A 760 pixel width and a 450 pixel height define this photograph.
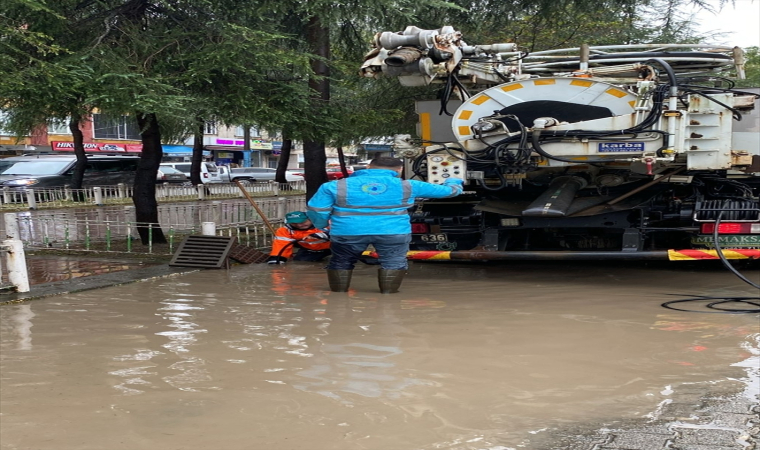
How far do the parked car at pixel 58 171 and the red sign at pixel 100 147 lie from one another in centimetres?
1706

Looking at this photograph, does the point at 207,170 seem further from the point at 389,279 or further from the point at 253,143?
the point at 389,279

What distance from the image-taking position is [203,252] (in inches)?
414

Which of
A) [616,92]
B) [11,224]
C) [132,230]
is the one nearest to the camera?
Answer: [616,92]

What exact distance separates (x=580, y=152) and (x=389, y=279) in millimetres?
2174

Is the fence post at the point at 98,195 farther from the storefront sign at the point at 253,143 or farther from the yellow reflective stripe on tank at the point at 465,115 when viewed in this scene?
the storefront sign at the point at 253,143

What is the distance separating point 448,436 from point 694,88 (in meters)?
5.17

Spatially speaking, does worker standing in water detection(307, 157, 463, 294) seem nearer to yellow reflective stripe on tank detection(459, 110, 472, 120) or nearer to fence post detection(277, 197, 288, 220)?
yellow reflective stripe on tank detection(459, 110, 472, 120)

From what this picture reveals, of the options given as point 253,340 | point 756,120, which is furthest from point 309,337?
point 756,120

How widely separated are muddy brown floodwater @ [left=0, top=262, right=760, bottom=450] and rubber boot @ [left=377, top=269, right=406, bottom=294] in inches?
4.5

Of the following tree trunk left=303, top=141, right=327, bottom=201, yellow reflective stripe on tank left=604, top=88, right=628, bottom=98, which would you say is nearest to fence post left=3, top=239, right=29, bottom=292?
yellow reflective stripe on tank left=604, top=88, right=628, bottom=98

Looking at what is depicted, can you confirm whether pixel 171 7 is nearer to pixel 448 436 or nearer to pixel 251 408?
pixel 251 408

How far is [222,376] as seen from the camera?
494 centimetres

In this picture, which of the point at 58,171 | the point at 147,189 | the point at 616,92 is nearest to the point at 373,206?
the point at 616,92

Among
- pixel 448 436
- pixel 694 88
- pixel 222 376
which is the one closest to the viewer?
pixel 448 436
